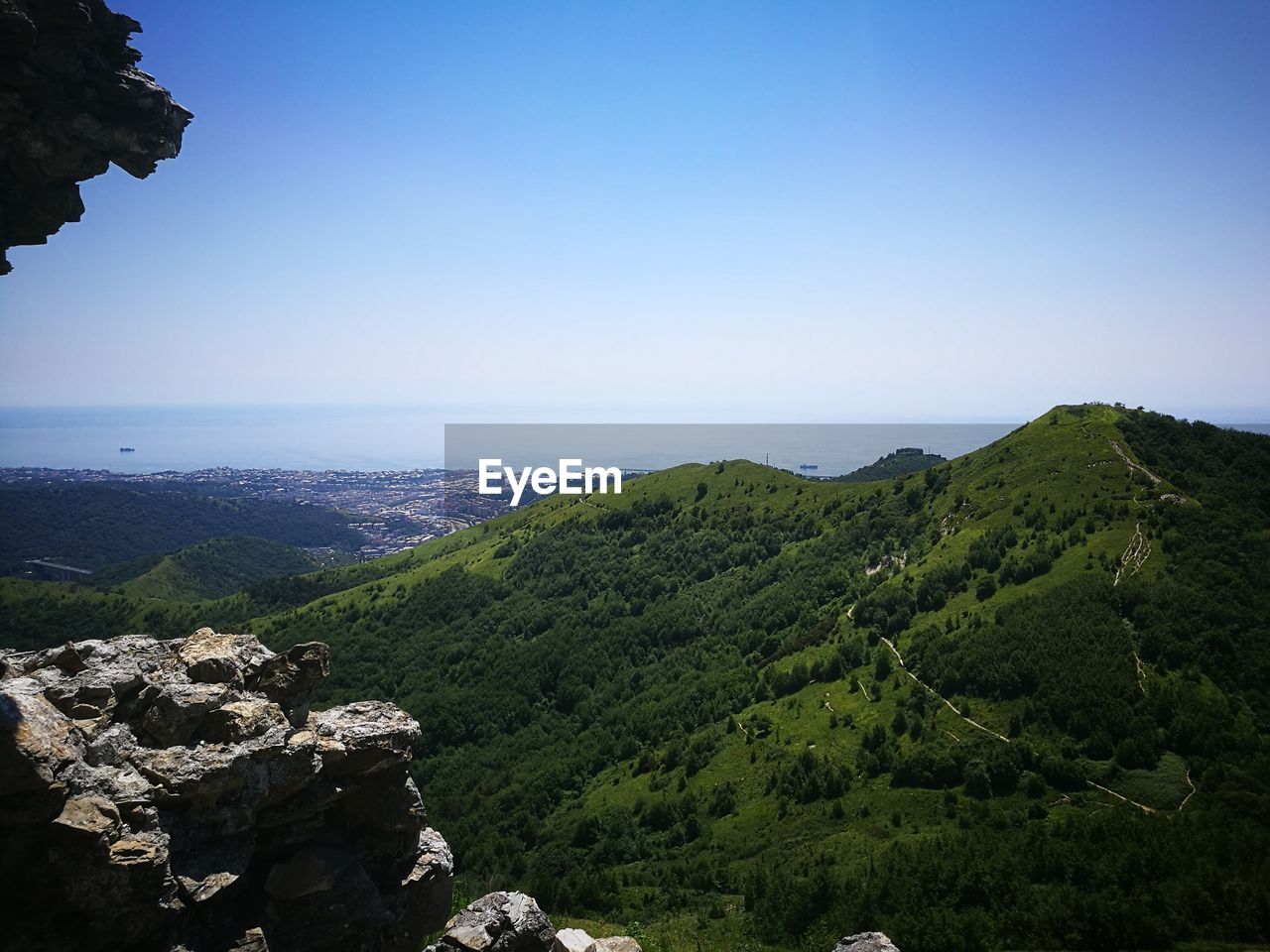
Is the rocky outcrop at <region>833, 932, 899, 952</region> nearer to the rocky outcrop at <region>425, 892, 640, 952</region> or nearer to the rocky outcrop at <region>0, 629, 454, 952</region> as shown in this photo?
the rocky outcrop at <region>425, 892, 640, 952</region>

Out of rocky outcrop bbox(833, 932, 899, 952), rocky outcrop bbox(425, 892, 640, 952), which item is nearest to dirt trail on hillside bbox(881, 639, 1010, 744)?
rocky outcrop bbox(833, 932, 899, 952)

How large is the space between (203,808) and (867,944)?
2261 cm

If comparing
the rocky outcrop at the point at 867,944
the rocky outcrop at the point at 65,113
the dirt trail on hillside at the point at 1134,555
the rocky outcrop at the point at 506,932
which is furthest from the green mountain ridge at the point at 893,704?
the rocky outcrop at the point at 65,113

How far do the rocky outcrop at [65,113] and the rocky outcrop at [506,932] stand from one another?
23.1m

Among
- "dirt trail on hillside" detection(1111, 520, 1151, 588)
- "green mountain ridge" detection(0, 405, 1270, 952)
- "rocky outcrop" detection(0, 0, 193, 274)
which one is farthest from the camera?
"dirt trail on hillside" detection(1111, 520, 1151, 588)

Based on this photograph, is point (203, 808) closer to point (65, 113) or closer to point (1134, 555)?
point (65, 113)

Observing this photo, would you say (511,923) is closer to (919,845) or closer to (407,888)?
(407,888)

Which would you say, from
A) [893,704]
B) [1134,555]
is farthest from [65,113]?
[1134,555]

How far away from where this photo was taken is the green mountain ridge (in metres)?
39.9

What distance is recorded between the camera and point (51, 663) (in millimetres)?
18953

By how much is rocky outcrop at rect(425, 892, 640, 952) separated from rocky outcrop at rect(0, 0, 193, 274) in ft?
75.7

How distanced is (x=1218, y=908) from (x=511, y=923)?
112 ft

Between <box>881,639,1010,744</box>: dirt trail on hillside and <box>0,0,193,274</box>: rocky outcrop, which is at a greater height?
<box>0,0,193,274</box>: rocky outcrop

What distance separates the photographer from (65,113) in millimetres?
16203
